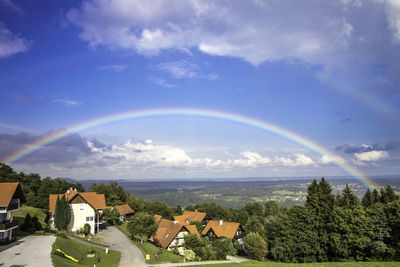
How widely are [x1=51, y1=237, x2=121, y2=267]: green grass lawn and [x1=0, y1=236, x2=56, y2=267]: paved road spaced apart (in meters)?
0.97

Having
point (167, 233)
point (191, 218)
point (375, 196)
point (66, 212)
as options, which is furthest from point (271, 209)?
point (66, 212)

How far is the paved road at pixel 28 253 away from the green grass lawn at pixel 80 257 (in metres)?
0.97

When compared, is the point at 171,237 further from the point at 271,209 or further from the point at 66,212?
the point at 271,209

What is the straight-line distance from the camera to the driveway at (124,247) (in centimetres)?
3293

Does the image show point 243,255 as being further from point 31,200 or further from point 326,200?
point 31,200

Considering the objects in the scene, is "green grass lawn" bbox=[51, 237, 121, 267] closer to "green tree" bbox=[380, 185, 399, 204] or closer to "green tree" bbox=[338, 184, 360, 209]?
"green tree" bbox=[338, 184, 360, 209]

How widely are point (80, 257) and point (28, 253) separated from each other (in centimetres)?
557

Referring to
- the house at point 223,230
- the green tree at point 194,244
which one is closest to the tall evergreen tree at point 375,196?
the house at point 223,230

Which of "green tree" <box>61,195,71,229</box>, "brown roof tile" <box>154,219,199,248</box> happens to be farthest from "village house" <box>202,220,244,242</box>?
"green tree" <box>61,195,71,229</box>

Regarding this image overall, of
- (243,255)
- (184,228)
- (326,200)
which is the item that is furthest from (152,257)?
(326,200)

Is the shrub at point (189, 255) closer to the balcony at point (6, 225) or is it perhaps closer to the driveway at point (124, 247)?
the driveway at point (124, 247)

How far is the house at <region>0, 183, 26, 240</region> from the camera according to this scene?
34000mm

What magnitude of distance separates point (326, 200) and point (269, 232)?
13.3m

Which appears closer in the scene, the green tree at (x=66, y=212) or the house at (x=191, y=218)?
the green tree at (x=66, y=212)
